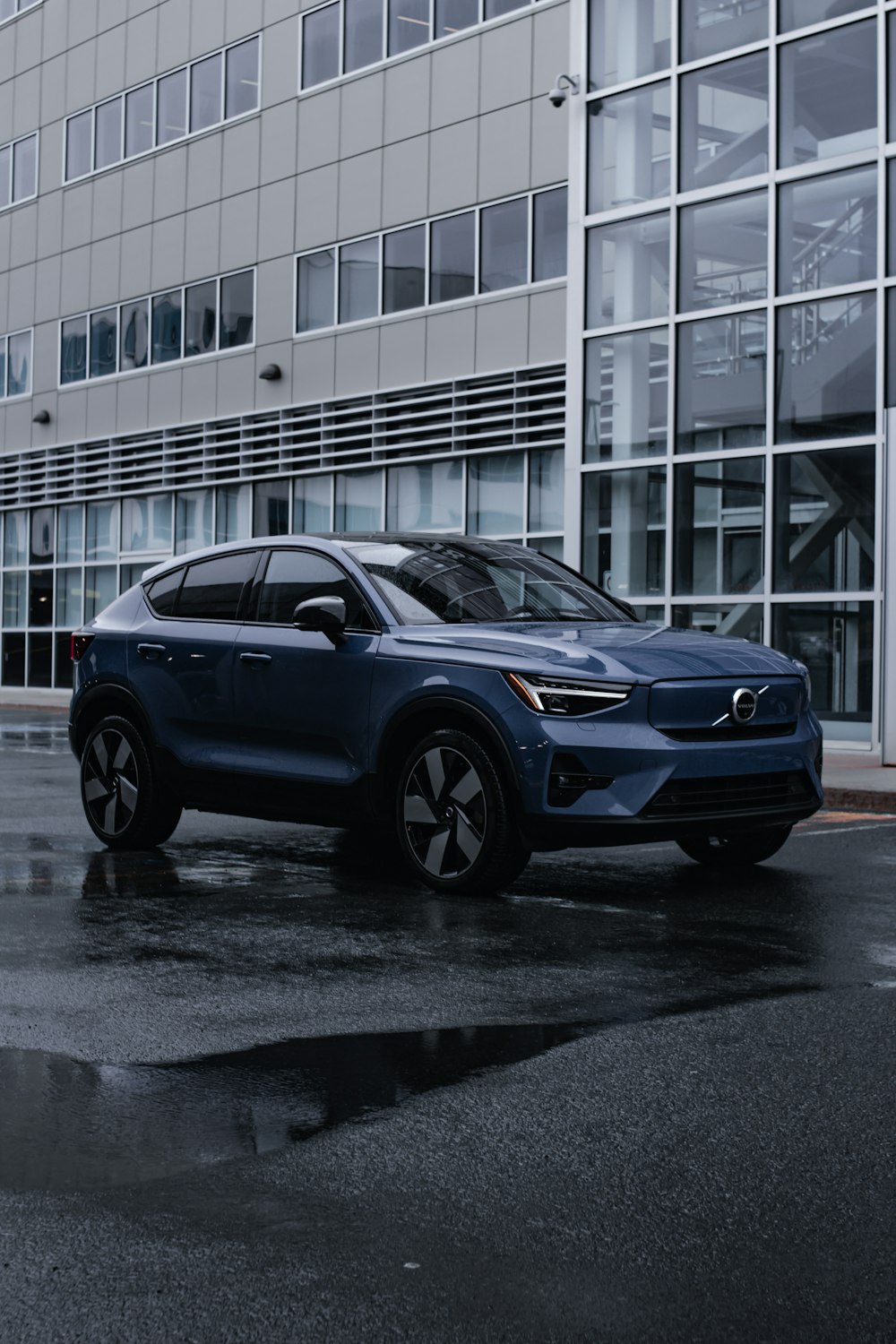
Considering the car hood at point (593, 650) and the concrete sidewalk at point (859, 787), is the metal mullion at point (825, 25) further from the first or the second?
the car hood at point (593, 650)

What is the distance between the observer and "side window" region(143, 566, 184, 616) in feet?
33.3

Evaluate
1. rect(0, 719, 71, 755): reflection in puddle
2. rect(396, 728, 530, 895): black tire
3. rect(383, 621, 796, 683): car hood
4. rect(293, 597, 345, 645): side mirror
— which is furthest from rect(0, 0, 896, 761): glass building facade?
rect(396, 728, 530, 895): black tire

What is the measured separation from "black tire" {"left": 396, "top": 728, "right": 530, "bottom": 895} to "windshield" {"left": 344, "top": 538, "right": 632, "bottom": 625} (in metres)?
0.86

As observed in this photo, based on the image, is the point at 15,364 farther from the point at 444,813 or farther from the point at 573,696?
the point at 573,696

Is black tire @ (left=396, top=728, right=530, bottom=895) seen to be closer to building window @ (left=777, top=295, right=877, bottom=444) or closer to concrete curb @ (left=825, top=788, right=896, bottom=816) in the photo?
concrete curb @ (left=825, top=788, right=896, bottom=816)

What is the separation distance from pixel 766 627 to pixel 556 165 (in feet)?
26.9

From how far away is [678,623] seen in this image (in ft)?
67.4

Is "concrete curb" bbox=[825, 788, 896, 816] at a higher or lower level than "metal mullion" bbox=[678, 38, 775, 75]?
lower

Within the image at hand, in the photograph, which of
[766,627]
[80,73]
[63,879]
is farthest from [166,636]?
[80,73]

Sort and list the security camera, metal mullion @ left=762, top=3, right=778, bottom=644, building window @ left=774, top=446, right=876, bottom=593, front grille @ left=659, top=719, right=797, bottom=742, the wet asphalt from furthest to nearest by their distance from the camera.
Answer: the security camera, metal mullion @ left=762, top=3, right=778, bottom=644, building window @ left=774, top=446, right=876, bottom=593, front grille @ left=659, top=719, right=797, bottom=742, the wet asphalt

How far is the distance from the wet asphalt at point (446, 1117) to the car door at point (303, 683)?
31.7 inches

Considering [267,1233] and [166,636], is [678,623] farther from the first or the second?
[267,1233]

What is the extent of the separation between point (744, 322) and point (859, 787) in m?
7.49

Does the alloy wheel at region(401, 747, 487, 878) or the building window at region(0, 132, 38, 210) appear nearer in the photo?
→ the alloy wheel at region(401, 747, 487, 878)
